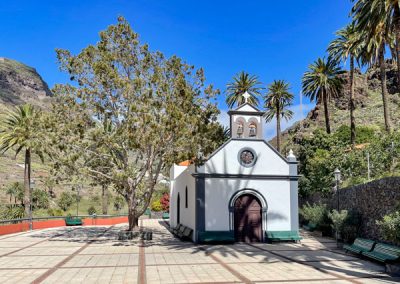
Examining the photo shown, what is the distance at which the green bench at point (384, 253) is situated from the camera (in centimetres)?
1322

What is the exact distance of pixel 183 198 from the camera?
1051 inches

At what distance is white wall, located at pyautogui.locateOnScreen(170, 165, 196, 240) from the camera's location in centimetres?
2297

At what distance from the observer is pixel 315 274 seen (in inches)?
495

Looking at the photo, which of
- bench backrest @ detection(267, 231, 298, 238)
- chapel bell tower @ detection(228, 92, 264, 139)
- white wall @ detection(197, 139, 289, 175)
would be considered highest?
chapel bell tower @ detection(228, 92, 264, 139)

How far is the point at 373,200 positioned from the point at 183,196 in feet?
40.3

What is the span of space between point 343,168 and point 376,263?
16.2 meters

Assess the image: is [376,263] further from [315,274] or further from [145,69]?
[145,69]

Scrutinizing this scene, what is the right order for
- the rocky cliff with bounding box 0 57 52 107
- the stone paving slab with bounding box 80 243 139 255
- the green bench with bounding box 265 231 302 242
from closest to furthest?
the stone paving slab with bounding box 80 243 139 255
the green bench with bounding box 265 231 302 242
the rocky cliff with bounding box 0 57 52 107

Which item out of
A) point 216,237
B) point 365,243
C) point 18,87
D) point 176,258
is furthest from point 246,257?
point 18,87

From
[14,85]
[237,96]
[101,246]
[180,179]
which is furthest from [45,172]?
[14,85]

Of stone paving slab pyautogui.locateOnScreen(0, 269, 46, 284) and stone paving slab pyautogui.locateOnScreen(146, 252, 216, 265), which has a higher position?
stone paving slab pyautogui.locateOnScreen(0, 269, 46, 284)

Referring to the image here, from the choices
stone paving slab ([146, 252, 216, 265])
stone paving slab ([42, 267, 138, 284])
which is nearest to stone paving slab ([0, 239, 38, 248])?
stone paving slab ([146, 252, 216, 265])

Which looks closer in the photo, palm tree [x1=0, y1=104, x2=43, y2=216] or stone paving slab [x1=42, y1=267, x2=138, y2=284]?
stone paving slab [x1=42, y1=267, x2=138, y2=284]

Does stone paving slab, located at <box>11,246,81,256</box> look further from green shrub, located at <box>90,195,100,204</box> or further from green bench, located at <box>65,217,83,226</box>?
green shrub, located at <box>90,195,100,204</box>
